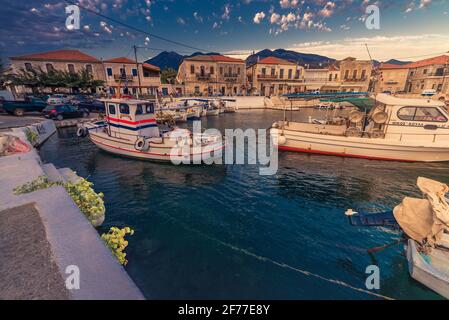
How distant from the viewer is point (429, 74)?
55344 mm

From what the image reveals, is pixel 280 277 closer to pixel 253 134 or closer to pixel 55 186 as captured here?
pixel 55 186

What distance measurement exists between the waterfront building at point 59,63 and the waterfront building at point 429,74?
7865 centimetres

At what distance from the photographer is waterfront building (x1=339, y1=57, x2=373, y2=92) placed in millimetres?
57625

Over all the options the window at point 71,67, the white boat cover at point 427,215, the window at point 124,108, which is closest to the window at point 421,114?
the white boat cover at point 427,215

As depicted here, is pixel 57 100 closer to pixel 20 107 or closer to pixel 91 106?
pixel 91 106

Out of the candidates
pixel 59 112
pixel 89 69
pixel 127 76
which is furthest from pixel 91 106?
pixel 89 69

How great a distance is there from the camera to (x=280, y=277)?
5633 mm

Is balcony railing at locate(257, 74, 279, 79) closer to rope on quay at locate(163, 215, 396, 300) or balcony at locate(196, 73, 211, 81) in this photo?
balcony at locate(196, 73, 211, 81)

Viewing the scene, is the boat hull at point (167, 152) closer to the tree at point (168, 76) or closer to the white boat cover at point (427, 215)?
the white boat cover at point (427, 215)

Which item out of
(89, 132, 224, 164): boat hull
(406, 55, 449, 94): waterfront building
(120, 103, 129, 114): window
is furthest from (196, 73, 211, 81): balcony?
(406, 55, 449, 94): waterfront building

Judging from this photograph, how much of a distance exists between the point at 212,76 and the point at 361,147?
45.1 m

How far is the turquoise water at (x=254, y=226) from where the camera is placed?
17.7ft

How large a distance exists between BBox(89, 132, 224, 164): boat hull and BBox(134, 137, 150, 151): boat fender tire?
26cm

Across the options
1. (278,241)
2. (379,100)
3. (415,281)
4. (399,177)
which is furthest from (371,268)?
(379,100)
